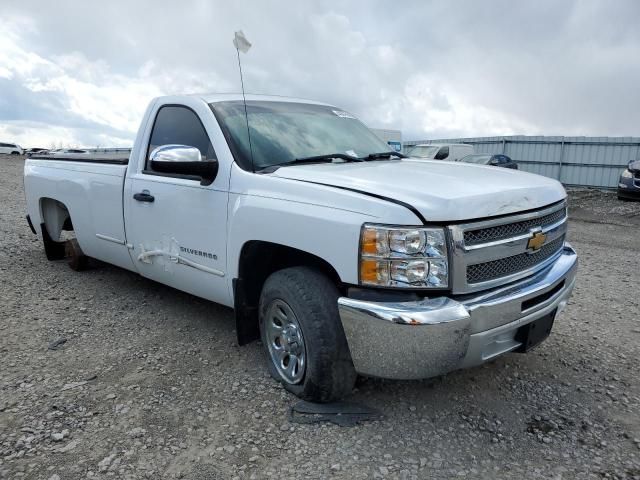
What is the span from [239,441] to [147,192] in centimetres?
210

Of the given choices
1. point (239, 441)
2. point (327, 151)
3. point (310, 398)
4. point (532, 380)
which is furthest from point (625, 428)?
point (327, 151)

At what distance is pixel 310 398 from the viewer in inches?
118

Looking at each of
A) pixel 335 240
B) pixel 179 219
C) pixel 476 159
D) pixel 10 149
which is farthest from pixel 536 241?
pixel 10 149

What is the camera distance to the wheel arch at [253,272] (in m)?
3.16

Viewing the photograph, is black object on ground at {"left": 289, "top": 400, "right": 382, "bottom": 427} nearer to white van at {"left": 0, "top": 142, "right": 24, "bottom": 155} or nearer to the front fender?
the front fender

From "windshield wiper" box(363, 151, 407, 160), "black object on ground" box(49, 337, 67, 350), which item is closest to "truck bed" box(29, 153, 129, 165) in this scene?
"black object on ground" box(49, 337, 67, 350)

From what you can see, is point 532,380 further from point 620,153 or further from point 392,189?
point 620,153

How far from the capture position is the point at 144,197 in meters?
4.00

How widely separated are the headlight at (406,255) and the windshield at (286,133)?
3.64 ft

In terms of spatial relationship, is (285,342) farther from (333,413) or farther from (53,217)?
(53,217)

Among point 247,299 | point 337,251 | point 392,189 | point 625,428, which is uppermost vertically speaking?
point 392,189

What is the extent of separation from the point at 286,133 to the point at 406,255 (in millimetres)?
1566

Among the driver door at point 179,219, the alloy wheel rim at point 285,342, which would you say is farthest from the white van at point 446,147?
the alloy wheel rim at point 285,342

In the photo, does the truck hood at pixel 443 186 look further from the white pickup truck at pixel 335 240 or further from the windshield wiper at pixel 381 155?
the windshield wiper at pixel 381 155
